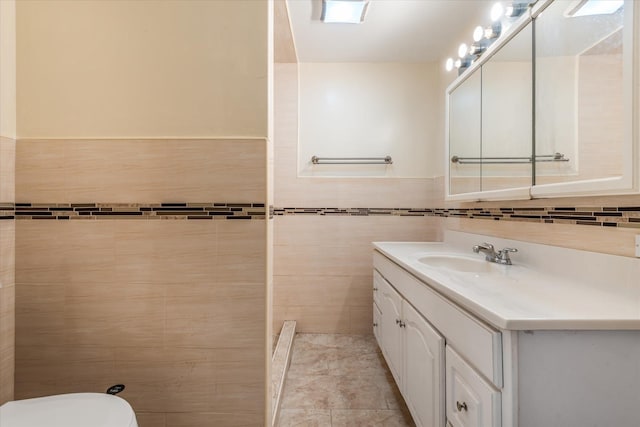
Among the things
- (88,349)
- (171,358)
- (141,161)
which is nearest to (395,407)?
(171,358)

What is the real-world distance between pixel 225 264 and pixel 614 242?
131cm

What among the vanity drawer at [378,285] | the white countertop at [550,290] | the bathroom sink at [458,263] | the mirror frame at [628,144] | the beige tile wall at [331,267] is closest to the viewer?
the white countertop at [550,290]

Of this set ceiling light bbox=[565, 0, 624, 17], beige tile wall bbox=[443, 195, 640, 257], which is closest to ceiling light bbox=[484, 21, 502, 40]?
ceiling light bbox=[565, 0, 624, 17]

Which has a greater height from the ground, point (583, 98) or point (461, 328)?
point (583, 98)

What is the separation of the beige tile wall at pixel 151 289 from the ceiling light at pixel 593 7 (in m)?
1.16

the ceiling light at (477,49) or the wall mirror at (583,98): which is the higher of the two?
the ceiling light at (477,49)

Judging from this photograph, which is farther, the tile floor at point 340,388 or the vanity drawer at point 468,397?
the tile floor at point 340,388

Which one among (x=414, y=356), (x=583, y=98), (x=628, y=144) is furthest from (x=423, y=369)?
(x=583, y=98)

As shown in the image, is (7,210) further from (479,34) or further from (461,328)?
(479,34)

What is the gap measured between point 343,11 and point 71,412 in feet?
7.31

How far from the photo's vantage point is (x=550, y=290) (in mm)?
973

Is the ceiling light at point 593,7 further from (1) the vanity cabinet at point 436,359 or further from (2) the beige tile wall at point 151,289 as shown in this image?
(2) the beige tile wall at point 151,289

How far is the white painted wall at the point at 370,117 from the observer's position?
102 inches

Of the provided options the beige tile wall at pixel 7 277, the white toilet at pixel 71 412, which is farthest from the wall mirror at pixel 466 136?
the beige tile wall at pixel 7 277
